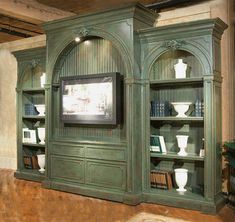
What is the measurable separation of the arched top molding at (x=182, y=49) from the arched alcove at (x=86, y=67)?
41 cm

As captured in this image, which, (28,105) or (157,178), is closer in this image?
(157,178)

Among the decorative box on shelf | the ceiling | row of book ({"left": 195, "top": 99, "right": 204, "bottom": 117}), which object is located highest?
the ceiling

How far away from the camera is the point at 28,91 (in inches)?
253

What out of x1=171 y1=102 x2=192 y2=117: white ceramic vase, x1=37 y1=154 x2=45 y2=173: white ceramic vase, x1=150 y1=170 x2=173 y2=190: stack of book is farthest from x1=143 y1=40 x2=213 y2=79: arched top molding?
x1=37 y1=154 x2=45 y2=173: white ceramic vase

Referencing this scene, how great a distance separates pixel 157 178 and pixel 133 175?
39 cm

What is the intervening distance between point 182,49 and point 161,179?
5.96 feet

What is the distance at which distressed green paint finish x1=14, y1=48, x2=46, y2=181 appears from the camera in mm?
6000

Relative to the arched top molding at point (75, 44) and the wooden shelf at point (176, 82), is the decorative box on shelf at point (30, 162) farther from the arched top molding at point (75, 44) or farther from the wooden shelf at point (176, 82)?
the wooden shelf at point (176, 82)

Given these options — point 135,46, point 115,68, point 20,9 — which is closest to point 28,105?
point 20,9

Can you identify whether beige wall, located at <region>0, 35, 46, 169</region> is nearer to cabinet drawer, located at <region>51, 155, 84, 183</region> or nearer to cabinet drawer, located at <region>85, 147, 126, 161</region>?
cabinet drawer, located at <region>51, 155, 84, 183</region>

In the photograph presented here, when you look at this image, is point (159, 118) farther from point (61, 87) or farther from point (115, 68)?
point (61, 87)

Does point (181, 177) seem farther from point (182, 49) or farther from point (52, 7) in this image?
point (52, 7)

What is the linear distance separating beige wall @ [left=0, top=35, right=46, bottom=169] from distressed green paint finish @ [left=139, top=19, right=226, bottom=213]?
3565 mm

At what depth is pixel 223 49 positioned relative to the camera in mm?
4551
